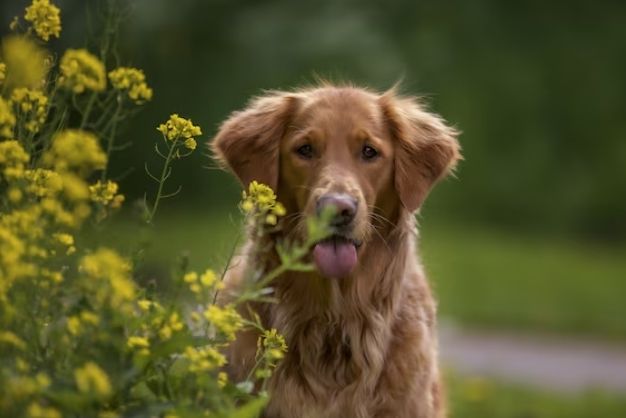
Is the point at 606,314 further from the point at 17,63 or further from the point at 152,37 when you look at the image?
the point at 17,63

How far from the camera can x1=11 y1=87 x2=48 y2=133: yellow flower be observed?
362cm

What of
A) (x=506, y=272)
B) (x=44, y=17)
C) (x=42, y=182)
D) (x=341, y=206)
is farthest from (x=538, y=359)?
(x=42, y=182)

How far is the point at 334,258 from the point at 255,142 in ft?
2.31

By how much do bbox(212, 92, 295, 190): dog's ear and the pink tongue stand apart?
478 millimetres

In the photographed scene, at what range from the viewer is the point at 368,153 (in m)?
5.04

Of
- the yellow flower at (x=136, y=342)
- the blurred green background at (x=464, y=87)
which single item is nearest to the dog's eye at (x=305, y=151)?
the yellow flower at (x=136, y=342)

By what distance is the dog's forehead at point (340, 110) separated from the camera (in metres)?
5.03

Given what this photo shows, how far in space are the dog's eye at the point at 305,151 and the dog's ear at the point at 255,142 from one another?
116mm

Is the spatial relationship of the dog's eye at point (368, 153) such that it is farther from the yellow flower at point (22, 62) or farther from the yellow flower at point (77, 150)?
the yellow flower at point (77, 150)

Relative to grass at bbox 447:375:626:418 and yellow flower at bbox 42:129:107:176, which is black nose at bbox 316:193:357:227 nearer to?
yellow flower at bbox 42:129:107:176

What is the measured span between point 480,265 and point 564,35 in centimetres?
429

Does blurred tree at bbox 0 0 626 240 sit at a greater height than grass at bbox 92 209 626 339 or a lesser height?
greater

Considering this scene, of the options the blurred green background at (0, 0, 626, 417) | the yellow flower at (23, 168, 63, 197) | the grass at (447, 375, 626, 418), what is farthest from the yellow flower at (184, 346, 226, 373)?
the blurred green background at (0, 0, 626, 417)

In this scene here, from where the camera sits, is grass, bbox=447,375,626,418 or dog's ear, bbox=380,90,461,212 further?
grass, bbox=447,375,626,418
